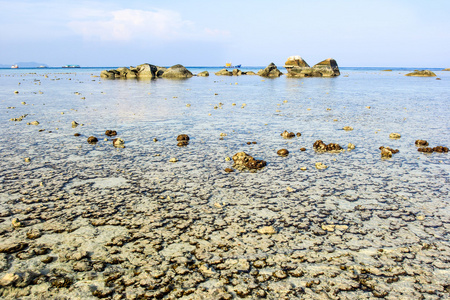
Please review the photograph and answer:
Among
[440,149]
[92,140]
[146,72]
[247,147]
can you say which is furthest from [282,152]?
[146,72]

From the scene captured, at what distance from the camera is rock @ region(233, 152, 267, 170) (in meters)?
7.58

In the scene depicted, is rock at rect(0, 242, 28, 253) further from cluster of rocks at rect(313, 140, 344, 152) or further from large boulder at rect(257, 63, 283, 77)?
large boulder at rect(257, 63, 283, 77)

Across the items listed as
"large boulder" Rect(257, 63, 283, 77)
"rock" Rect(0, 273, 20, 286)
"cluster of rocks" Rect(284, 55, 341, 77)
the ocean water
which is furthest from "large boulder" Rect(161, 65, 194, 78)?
"rock" Rect(0, 273, 20, 286)

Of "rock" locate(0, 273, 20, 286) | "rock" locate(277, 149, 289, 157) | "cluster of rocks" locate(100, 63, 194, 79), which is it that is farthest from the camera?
"cluster of rocks" locate(100, 63, 194, 79)

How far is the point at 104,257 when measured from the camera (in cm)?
396

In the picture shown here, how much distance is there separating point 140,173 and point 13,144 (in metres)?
5.27

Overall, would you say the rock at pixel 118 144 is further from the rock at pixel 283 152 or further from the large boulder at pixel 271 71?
the large boulder at pixel 271 71

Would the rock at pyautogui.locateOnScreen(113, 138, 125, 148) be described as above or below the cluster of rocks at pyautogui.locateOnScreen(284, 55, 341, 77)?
below

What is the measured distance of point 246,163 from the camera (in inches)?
303

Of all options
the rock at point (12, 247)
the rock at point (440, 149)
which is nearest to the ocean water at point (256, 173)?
the rock at point (440, 149)

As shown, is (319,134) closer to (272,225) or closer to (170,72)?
(272,225)

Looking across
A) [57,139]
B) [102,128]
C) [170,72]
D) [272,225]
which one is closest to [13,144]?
[57,139]

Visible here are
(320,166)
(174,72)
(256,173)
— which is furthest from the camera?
(174,72)

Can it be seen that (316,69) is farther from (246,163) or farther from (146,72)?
(246,163)
